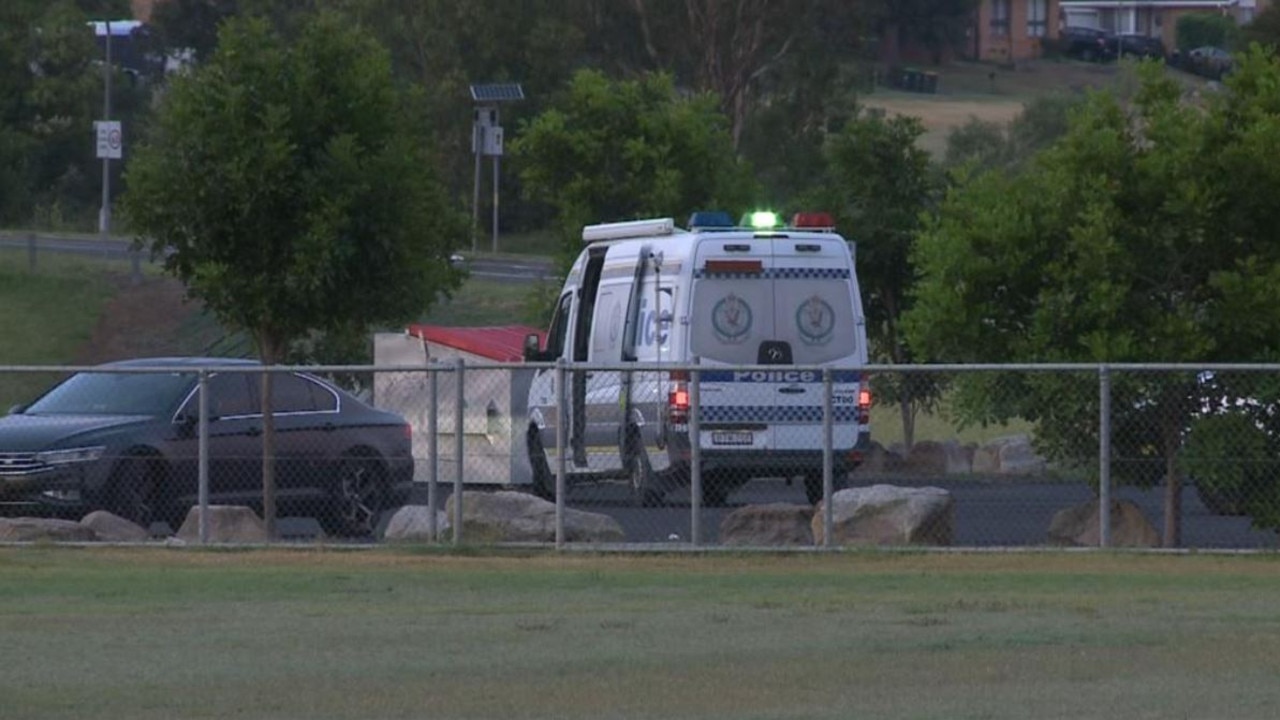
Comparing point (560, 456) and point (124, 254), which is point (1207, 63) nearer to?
point (124, 254)

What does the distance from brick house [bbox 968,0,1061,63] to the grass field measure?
287ft

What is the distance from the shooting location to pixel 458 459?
17609mm

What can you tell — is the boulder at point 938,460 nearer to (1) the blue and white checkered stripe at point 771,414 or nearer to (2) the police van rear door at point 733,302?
(1) the blue and white checkered stripe at point 771,414

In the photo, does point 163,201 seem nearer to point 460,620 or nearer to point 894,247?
point 460,620

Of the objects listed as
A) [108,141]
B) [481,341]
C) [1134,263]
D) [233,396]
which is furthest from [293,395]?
[108,141]

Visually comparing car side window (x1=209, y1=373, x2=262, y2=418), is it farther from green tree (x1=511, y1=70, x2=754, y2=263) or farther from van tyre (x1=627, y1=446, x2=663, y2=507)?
Answer: green tree (x1=511, y1=70, x2=754, y2=263)

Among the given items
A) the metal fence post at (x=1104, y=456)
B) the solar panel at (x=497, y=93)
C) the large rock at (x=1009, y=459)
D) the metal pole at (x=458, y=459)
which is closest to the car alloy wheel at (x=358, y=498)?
the metal pole at (x=458, y=459)

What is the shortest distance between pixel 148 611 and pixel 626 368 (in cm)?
484

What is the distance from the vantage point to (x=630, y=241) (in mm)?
20922

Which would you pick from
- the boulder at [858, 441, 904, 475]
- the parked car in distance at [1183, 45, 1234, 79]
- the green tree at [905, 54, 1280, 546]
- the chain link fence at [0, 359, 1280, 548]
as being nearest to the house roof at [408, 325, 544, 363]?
the chain link fence at [0, 359, 1280, 548]

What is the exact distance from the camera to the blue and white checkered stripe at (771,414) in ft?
59.0

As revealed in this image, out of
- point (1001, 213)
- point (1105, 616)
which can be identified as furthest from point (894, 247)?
point (1105, 616)

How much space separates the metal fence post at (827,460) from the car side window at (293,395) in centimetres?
461

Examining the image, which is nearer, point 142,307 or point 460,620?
point 460,620
